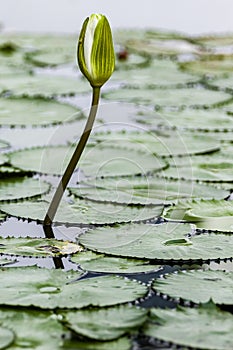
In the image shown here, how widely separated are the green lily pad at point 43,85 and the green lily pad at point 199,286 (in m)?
1.51

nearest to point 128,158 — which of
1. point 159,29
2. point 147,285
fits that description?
point 147,285

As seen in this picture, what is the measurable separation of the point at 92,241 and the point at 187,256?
18 centimetres

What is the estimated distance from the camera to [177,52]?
367cm

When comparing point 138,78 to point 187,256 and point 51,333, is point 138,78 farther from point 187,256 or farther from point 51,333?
point 51,333

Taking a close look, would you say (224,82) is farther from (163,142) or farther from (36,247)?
(36,247)

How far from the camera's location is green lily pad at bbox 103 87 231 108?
104 inches

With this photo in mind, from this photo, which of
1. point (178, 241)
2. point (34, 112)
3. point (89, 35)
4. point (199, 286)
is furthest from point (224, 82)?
point (199, 286)

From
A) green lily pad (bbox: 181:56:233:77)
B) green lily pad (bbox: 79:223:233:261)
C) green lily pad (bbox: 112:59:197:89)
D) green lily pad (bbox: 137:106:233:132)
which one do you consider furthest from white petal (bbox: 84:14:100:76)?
green lily pad (bbox: 181:56:233:77)

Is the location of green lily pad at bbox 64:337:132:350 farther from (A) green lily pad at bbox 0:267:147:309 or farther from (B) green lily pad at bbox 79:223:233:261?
(B) green lily pad at bbox 79:223:233:261

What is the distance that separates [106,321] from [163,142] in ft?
3.64

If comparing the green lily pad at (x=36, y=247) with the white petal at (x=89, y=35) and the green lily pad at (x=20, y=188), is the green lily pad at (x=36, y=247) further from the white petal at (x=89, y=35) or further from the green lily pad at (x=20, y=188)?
the white petal at (x=89, y=35)

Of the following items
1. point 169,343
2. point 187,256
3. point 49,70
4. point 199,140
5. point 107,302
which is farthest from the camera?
point 49,70

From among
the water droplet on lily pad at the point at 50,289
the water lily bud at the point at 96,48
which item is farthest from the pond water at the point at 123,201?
the water lily bud at the point at 96,48

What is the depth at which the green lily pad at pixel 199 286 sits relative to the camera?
1.23 m
